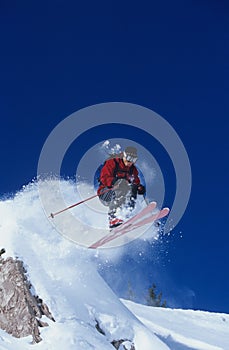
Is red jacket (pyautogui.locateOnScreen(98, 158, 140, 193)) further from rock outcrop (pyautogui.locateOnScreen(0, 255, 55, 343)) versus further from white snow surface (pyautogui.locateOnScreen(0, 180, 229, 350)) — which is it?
rock outcrop (pyautogui.locateOnScreen(0, 255, 55, 343))

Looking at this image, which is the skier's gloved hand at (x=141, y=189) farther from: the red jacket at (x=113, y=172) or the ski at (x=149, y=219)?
the ski at (x=149, y=219)

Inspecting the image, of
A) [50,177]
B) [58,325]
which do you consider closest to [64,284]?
[58,325]

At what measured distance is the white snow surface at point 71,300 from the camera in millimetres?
9570

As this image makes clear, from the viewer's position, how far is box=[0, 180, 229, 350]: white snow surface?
9.57 m

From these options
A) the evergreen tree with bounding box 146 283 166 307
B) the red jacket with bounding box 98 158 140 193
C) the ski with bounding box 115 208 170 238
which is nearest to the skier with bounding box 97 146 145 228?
the red jacket with bounding box 98 158 140 193

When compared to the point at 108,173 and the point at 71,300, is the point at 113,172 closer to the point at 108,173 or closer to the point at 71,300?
the point at 108,173

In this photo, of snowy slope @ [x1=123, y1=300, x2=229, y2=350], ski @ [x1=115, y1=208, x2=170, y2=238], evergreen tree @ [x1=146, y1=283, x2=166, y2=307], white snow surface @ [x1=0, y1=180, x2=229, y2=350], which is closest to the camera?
white snow surface @ [x1=0, y1=180, x2=229, y2=350]

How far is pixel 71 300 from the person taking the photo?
1054cm

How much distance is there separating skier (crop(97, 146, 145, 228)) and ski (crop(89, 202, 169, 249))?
0.42 metres

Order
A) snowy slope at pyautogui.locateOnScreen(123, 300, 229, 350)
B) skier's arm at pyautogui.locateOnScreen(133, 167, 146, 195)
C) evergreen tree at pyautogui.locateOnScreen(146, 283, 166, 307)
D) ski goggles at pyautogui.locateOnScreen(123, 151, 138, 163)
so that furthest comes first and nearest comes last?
1. evergreen tree at pyautogui.locateOnScreen(146, 283, 166, 307)
2. skier's arm at pyautogui.locateOnScreen(133, 167, 146, 195)
3. ski goggles at pyautogui.locateOnScreen(123, 151, 138, 163)
4. snowy slope at pyautogui.locateOnScreen(123, 300, 229, 350)

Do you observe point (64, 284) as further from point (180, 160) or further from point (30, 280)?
point (180, 160)

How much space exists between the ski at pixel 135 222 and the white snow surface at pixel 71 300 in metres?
0.80

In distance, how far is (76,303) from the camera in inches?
414

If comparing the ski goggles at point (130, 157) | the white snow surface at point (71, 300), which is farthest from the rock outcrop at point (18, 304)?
the ski goggles at point (130, 157)
